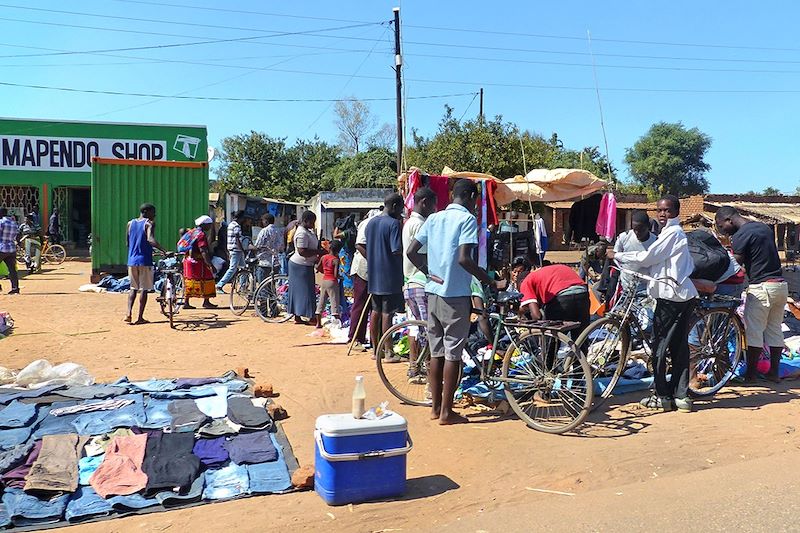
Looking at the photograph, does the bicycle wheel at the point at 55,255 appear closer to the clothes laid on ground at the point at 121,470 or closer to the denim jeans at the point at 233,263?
the denim jeans at the point at 233,263

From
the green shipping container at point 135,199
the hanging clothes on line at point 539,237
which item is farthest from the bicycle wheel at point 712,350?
the green shipping container at point 135,199

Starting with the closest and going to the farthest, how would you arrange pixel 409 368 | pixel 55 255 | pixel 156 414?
pixel 156 414, pixel 409 368, pixel 55 255

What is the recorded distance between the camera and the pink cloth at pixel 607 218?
39.9 feet

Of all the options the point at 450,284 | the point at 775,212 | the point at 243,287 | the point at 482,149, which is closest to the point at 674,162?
the point at 775,212

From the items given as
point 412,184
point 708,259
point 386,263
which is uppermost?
point 412,184

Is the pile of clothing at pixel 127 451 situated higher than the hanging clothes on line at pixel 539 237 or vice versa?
the hanging clothes on line at pixel 539 237

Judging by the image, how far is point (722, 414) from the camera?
6.09m

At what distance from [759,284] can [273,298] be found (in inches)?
285

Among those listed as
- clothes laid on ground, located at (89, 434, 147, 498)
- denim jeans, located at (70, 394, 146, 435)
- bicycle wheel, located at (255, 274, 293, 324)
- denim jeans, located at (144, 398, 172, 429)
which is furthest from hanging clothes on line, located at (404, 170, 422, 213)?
clothes laid on ground, located at (89, 434, 147, 498)

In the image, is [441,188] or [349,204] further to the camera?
[349,204]

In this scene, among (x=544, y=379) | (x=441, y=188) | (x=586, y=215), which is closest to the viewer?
(x=544, y=379)

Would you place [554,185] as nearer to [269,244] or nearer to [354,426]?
[269,244]

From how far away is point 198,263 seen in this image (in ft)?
37.0

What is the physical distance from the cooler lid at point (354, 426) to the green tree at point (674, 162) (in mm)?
50979
